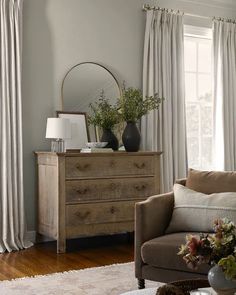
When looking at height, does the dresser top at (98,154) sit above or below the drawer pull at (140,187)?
above

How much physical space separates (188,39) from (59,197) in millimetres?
2756

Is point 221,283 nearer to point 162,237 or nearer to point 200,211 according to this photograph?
point 162,237

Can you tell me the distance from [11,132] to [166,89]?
6.37ft

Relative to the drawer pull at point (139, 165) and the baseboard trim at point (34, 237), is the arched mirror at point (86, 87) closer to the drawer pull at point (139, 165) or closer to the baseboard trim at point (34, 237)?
the drawer pull at point (139, 165)

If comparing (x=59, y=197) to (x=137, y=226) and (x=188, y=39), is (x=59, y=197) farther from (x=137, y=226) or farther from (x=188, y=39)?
(x=188, y=39)

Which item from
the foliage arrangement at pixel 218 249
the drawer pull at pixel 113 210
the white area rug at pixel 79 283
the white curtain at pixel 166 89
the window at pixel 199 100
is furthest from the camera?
the window at pixel 199 100

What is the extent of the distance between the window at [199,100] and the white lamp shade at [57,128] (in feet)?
6.37

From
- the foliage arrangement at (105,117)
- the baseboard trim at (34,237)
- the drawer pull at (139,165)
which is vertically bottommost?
the baseboard trim at (34,237)

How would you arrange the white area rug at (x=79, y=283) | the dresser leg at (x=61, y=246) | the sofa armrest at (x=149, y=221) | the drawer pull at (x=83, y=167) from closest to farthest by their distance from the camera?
the sofa armrest at (x=149, y=221) → the white area rug at (x=79, y=283) → the dresser leg at (x=61, y=246) → the drawer pull at (x=83, y=167)

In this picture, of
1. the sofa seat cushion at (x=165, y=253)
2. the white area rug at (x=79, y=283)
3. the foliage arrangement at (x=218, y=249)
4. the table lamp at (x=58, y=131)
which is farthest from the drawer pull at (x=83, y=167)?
the foliage arrangement at (x=218, y=249)

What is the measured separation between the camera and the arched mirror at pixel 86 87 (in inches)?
210

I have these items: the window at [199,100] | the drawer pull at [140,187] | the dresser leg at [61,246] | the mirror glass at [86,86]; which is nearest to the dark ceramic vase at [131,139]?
the drawer pull at [140,187]

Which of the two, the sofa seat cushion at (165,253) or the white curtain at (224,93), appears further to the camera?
the white curtain at (224,93)

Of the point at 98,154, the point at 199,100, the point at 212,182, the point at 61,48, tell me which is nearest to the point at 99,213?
the point at 98,154
